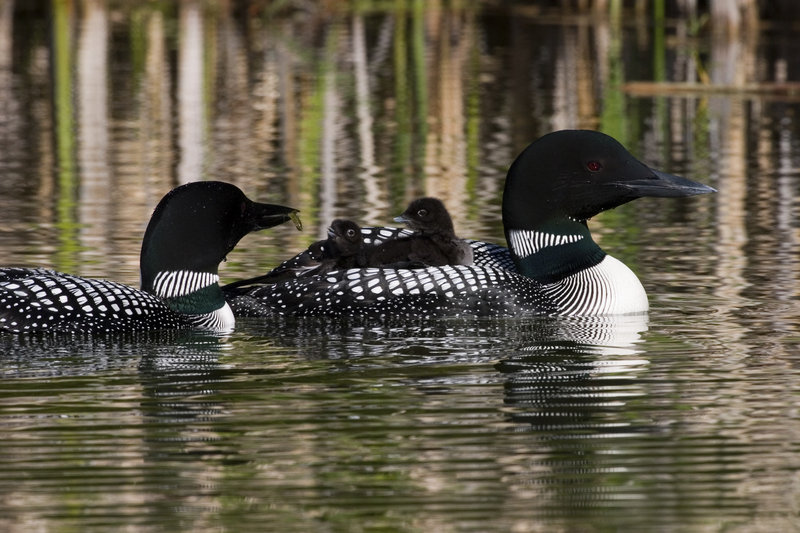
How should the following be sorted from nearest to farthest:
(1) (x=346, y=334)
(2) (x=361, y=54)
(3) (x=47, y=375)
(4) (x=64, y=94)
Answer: (3) (x=47, y=375), (1) (x=346, y=334), (4) (x=64, y=94), (2) (x=361, y=54)

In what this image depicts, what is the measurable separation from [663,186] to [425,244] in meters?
1.02

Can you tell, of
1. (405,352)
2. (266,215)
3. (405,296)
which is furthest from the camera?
(405,296)

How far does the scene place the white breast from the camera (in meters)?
7.04

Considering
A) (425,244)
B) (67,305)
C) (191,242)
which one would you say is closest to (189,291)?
(191,242)

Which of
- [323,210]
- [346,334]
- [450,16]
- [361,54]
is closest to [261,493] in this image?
[346,334]

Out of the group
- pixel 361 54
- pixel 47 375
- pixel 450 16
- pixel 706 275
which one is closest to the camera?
pixel 47 375

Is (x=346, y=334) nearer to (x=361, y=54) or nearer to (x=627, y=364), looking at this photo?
(x=627, y=364)

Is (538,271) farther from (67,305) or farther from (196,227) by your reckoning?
(67,305)

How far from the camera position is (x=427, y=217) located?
24.6 ft

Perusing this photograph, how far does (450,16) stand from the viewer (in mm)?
28219

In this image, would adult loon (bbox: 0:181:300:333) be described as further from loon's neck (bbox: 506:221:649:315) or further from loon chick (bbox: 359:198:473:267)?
loon's neck (bbox: 506:221:649:315)

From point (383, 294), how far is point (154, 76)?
1181cm

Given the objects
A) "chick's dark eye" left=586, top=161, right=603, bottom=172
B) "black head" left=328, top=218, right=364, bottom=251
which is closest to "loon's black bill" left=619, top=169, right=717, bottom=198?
"chick's dark eye" left=586, top=161, right=603, bottom=172

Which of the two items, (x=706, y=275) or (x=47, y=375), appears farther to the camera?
(x=706, y=275)
